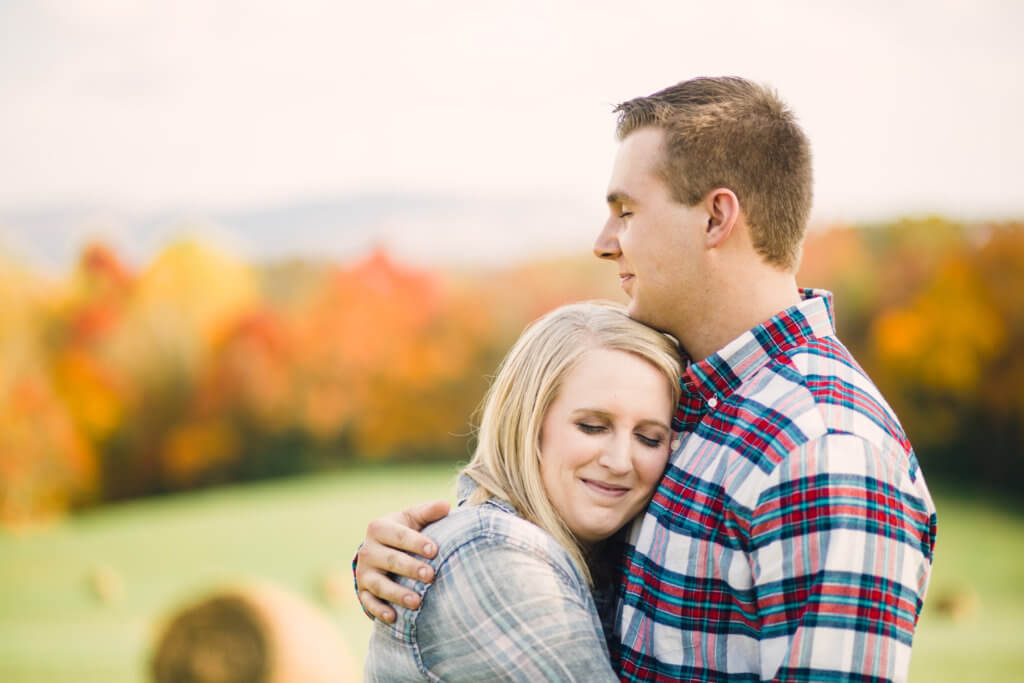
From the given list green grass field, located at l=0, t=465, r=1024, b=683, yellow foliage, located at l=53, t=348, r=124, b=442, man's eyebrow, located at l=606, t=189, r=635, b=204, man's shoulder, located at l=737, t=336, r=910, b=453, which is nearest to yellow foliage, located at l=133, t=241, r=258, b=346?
yellow foliage, located at l=53, t=348, r=124, b=442

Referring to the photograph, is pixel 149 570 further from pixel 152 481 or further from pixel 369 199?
pixel 369 199

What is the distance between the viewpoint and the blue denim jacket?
1902 mm

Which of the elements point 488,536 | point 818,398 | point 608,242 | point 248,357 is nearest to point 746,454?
point 818,398

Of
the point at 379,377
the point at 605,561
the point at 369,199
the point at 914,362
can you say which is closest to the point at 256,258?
the point at 369,199

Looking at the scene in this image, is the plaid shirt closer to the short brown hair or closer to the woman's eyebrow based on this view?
the woman's eyebrow

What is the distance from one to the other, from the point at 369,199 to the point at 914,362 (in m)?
9.16

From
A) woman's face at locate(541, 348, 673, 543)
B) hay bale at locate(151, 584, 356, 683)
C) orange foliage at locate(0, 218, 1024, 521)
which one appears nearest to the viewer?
woman's face at locate(541, 348, 673, 543)

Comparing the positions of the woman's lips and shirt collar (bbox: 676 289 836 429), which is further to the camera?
the woman's lips

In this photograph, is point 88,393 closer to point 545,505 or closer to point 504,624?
point 545,505

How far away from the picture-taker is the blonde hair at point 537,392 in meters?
2.33

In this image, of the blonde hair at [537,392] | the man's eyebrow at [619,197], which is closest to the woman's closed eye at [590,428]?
the blonde hair at [537,392]

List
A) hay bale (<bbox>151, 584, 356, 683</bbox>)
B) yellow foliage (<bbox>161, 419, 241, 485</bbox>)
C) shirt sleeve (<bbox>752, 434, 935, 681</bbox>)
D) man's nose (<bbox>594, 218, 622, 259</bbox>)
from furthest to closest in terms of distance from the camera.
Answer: yellow foliage (<bbox>161, 419, 241, 485</bbox>) < hay bale (<bbox>151, 584, 356, 683</bbox>) < man's nose (<bbox>594, 218, 622, 259</bbox>) < shirt sleeve (<bbox>752, 434, 935, 681</bbox>)

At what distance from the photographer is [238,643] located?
25.7ft

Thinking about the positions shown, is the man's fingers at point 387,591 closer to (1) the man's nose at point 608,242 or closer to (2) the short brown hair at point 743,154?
(1) the man's nose at point 608,242
